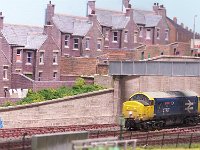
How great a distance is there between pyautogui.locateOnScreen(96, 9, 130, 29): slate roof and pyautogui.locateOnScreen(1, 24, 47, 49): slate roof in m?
14.7

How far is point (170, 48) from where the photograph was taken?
85.3m

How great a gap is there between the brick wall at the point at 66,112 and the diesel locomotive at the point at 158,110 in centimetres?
659

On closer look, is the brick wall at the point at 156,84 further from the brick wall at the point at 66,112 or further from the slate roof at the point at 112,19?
the slate roof at the point at 112,19

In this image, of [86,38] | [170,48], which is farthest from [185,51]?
[86,38]

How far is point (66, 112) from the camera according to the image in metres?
55.8

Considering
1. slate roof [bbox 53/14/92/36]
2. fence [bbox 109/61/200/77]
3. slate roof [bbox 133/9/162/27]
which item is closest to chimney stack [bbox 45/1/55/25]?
slate roof [bbox 53/14/92/36]

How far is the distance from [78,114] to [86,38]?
2123 centimetres

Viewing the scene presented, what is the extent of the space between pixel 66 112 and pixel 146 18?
39.3 meters

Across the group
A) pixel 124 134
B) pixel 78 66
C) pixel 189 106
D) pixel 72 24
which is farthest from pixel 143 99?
pixel 72 24

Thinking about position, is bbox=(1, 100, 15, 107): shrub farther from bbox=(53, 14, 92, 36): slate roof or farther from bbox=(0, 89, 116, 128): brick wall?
bbox=(53, 14, 92, 36): slate roof

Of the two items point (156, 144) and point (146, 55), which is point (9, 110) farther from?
point (146, 55)

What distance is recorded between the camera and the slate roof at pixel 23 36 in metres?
65.9

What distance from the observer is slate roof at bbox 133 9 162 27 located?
89419 mm

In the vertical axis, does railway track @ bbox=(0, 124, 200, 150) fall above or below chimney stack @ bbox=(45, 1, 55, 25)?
below
